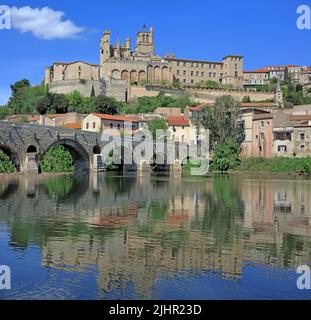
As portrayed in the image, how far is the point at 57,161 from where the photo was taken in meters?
53.8

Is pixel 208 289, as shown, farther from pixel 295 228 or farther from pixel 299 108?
pixel 299 108

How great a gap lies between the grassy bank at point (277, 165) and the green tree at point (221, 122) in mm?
3591

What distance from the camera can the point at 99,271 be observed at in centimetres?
1109

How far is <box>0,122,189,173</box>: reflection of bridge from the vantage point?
1775 inches

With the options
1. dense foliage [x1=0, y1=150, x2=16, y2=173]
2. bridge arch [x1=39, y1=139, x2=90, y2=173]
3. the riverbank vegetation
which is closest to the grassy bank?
bridge arch [x1=39, y1=139, x2=90, y2=173]

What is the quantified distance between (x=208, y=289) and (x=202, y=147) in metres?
57.1

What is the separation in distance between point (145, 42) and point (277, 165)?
84257mm

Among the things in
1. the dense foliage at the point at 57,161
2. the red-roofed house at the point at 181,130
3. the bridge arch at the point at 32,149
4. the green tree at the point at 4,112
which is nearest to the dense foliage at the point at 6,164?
the bridge arch at the point at 32,149

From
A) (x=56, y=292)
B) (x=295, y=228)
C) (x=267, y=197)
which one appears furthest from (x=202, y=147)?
(x=56, y=292)

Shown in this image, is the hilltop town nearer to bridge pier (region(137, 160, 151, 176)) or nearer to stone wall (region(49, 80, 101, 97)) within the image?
stone wall (region(49, 80, 101, 97))

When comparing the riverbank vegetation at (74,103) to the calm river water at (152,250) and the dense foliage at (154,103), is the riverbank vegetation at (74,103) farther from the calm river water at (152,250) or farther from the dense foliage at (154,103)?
the calm river water at (152,250)

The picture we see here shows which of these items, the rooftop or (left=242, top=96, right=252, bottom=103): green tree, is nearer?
the rooftop

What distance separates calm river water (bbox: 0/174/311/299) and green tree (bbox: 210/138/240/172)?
110ft

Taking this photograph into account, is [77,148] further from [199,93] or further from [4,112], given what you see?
[199,93]
